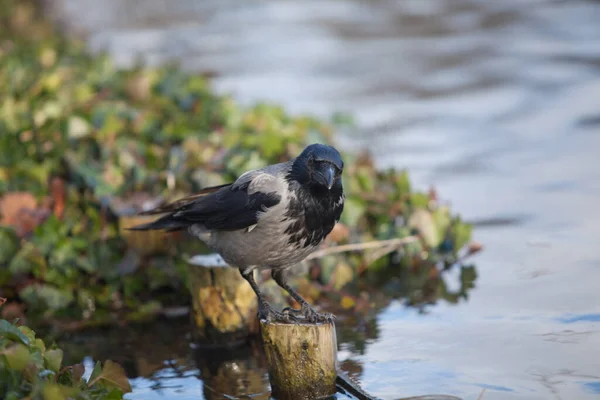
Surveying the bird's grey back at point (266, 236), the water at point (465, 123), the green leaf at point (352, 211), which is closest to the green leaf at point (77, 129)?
the green leaf at point (352, 211)

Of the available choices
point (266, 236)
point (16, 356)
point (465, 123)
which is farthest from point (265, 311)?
point (465, 123)

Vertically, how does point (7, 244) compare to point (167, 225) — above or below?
below

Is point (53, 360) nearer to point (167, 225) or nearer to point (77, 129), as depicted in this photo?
point (167, 225)

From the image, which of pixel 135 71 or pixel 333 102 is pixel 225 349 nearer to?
pixel 135 71

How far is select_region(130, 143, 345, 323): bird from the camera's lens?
4.75 metres

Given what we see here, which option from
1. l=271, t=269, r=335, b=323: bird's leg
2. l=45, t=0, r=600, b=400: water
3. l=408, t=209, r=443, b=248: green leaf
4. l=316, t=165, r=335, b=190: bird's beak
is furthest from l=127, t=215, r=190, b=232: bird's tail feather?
l=408, t=209, r=443, b=248: green leaf

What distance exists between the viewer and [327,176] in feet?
15.1

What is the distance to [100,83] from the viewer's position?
31.8 ft

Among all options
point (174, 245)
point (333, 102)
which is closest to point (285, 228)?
point (174, 245)

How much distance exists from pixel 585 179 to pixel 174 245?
175 inches

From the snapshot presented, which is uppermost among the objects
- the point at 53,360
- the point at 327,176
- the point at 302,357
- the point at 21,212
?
the point at 327,176

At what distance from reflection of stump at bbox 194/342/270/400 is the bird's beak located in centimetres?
125

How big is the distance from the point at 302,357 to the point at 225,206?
3.34 feet

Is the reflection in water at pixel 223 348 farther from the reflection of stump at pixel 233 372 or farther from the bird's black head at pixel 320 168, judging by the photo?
the bird's black head at pixel 320 168
